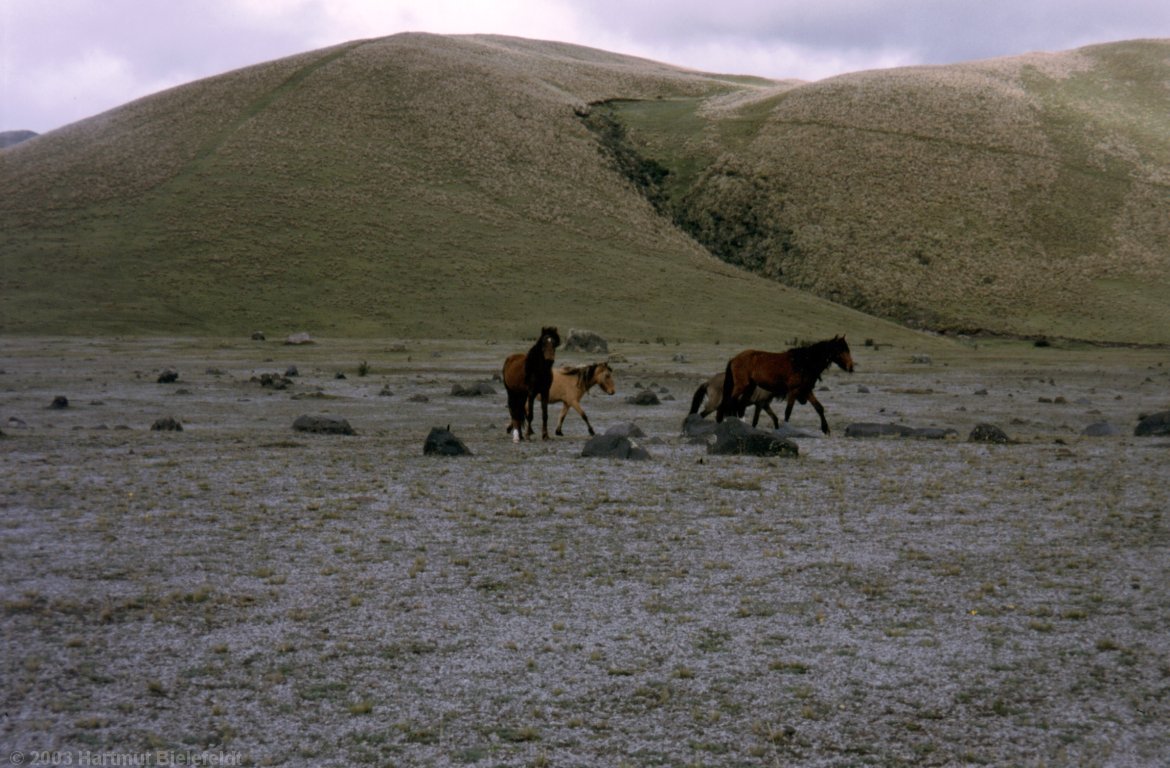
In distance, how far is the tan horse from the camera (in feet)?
71.5

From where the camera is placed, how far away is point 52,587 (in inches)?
377

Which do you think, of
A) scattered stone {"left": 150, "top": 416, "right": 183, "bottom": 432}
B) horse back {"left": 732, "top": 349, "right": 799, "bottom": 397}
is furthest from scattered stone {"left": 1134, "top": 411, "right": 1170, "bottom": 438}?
scattered stone {"left": 150, "top": 416, "right": 183, "bottom": 432}

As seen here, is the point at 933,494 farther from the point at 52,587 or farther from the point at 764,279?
the point at 764,279

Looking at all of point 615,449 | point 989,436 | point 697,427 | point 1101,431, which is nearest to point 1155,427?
point 1101,431

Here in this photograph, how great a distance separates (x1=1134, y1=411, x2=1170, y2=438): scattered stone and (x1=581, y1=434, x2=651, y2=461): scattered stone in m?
10.5

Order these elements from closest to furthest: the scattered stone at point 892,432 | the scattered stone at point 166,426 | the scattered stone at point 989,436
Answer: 1. the scattered stone at point 989,436
2. the scattered stone at point 166,426
3. the scattered stone at point 892,432

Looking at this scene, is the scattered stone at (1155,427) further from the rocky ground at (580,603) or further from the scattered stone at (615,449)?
the scattered stone at (615,449)

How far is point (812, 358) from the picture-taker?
2117 cm

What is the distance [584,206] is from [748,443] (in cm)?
6959

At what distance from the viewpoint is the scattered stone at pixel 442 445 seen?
18.0 meters

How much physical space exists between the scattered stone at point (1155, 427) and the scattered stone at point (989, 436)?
2972mm

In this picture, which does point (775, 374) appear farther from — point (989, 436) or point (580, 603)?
point (580, 603)

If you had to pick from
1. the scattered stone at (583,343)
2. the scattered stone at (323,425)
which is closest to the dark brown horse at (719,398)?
the scattered stone at (323,425)

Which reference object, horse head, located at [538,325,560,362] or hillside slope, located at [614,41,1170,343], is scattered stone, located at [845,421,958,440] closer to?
horse head, located at [538,325,560,362]
